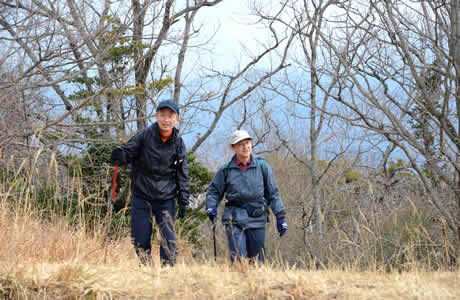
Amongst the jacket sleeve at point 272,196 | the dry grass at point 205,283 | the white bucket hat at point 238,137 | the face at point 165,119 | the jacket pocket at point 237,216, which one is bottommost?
the dry grass at point 205,283

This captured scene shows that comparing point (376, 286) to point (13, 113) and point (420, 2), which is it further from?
point (13, 113)

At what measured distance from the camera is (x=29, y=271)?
3.94 meters

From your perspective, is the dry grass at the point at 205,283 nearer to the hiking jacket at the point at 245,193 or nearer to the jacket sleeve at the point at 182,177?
the hiking jacket at the point at 245,193

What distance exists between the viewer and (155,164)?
5.02 meters

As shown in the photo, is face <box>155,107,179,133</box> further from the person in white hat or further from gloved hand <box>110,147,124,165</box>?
the person in white hat

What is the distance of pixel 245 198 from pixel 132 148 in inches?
55.8

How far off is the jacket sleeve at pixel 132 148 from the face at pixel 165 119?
0.93 ft

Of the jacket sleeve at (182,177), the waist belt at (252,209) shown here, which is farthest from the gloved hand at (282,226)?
the jacket sleeve at (182,177)

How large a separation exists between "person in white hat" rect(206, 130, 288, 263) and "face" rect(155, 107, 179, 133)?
0.73m

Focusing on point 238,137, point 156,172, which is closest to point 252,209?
point 238,137

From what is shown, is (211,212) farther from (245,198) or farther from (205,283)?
(205,283)

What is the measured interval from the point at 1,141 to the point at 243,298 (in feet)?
15.0

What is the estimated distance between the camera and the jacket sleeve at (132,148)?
4.94 m

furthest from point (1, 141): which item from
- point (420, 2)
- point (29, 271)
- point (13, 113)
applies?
point (420, 2)
